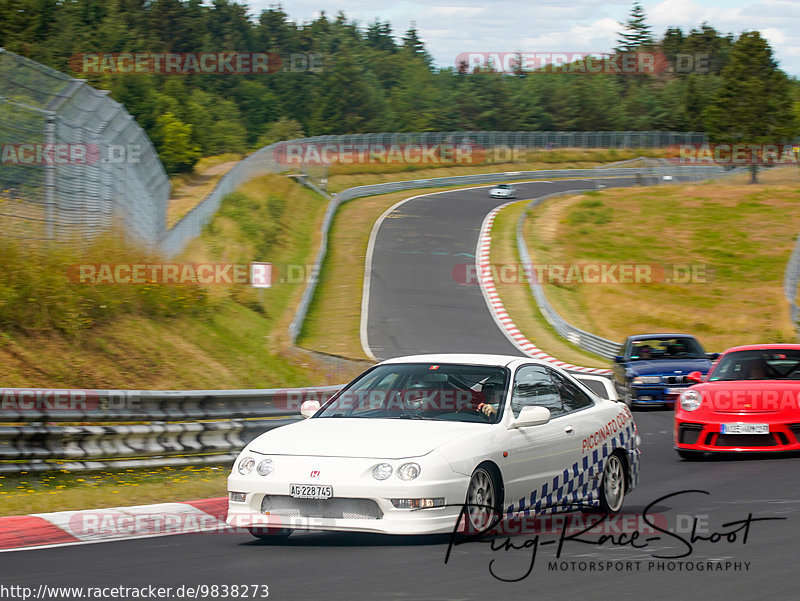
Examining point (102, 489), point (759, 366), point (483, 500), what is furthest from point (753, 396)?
point (102, 489)

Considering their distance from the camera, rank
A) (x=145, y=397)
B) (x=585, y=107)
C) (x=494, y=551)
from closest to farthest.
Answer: (x=494, y=551) → (x=145, y=397) → (x=585, y=107)

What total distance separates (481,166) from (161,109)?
25679mm

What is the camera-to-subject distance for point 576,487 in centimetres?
868

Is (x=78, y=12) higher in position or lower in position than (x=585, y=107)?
higher

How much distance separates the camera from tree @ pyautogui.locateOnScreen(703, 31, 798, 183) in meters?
81.5

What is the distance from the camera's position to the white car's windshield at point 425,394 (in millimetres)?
8117

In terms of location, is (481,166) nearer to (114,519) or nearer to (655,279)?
(655,279)

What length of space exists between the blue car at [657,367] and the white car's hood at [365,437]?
12312 mm

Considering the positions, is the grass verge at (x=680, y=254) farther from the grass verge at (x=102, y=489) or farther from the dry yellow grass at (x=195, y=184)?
the grass verge at (x=102, y=489)

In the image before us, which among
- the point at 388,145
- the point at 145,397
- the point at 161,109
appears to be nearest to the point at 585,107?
the point at 388,145

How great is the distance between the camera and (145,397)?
10.6 m

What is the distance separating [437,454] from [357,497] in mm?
604

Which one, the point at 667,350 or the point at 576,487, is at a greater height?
the point at 576,487

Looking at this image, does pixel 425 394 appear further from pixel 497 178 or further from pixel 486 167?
pixel 486 167
